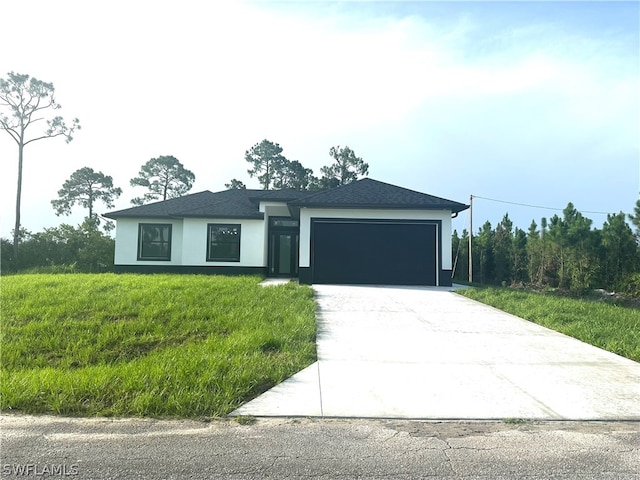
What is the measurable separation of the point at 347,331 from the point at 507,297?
584 centimetres

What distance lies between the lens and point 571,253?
20781 millimetres

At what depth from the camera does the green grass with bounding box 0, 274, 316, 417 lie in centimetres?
423

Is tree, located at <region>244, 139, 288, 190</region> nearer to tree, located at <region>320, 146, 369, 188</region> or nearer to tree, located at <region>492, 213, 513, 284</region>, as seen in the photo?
tree, located at <region>320, 146, 369, 188</region>

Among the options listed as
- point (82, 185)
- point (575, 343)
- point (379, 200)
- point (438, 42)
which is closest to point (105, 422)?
point (575, 343)

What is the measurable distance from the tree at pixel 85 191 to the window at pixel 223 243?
2330 centimetres

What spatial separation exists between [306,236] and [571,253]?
43.3ft

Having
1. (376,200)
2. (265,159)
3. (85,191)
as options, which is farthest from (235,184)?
(376,200)

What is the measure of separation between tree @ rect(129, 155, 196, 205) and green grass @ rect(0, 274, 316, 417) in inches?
1345

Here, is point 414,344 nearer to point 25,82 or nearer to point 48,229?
point 48,229

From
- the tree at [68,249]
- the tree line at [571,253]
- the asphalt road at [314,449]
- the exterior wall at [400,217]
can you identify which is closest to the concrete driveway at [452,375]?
the asphalt road at [314,449]

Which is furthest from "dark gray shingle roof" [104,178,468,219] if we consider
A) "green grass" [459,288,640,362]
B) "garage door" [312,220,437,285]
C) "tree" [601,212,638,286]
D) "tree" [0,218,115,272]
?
"tree" [601,212,638,286]

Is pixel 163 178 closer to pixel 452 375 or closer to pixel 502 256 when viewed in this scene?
pixel 502 256

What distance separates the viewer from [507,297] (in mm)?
11539

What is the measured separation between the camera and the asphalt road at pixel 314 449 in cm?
306
